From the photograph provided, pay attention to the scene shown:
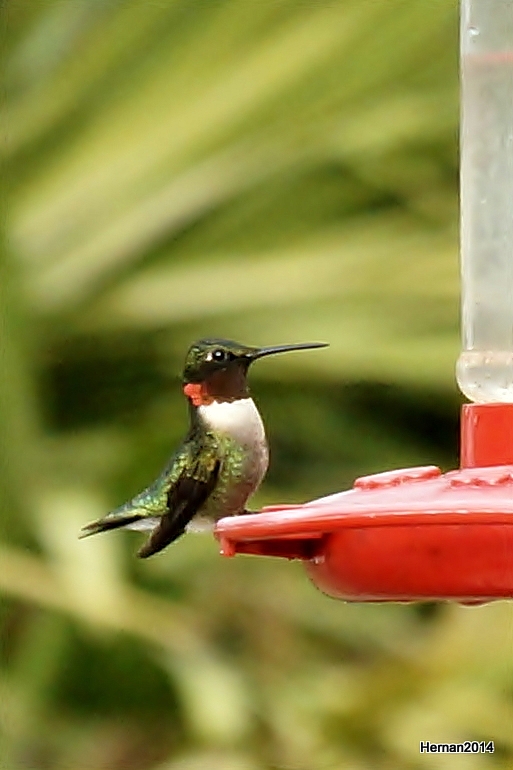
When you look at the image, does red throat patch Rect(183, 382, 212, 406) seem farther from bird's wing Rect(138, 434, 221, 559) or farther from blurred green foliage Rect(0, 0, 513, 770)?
blurred green foliage Rect(0, 0, 513, 770)

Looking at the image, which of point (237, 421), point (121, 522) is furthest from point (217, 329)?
point (237, 421)

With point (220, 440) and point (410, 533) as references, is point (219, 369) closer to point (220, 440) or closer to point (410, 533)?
point (220, 440)

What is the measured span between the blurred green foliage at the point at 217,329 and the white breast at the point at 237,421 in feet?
2.96

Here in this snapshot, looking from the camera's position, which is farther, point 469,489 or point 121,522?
point 121,522

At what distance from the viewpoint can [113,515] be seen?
2516 millimetres

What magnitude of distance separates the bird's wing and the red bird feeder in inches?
23.2

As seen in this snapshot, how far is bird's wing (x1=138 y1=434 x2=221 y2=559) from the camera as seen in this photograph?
A: 2184 millimetres

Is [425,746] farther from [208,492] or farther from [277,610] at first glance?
[208,492]

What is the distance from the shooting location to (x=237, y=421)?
2293 mm

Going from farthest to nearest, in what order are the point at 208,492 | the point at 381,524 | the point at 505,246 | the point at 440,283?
the point at 440,283 < the point at 208,492 < the point at 505,246 < the point at 381,524

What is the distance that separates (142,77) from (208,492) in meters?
1.38

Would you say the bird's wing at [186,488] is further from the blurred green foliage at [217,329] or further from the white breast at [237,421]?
the blurred green foliage at [217,329]

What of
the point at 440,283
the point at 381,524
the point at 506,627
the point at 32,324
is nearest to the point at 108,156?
the point at 32,324

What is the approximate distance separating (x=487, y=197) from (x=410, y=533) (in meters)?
0.58
